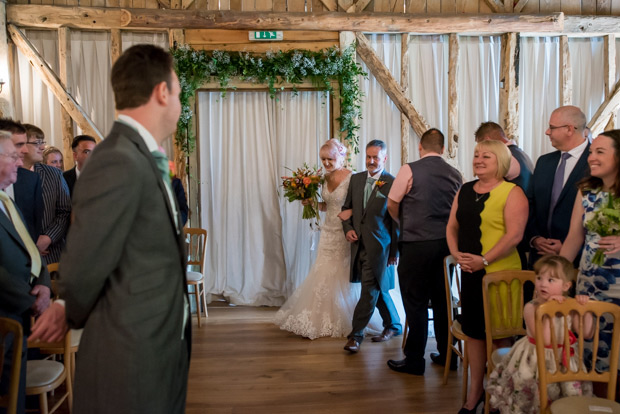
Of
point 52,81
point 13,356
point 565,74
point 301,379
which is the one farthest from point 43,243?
point 565,74

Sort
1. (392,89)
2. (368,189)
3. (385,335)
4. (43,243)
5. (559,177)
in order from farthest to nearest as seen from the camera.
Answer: (392,89)
(385,335)
(368,189)
(43,243)
(559,177)

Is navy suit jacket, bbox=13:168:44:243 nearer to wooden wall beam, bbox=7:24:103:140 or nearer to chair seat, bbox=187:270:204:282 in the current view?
chair seat, bbox=187:270:204:282

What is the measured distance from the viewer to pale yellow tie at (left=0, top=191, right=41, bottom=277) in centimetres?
270

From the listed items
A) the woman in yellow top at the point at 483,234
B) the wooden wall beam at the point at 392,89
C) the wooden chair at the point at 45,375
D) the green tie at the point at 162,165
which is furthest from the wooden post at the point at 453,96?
the green tie at the point at 162,165

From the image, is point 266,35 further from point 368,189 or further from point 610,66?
point 610,66

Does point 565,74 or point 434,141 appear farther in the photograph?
point 565,74

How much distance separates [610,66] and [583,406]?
6072 millimetres

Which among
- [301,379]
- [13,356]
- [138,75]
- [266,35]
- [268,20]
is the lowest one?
[301,379]

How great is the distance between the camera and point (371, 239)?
5074mm

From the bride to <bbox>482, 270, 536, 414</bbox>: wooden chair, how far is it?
2344 mm


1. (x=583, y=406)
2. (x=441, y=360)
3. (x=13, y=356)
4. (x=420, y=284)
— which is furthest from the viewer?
(x=441, y=360)

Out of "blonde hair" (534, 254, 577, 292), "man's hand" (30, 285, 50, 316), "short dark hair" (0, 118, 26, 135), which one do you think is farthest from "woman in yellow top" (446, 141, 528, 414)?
"short dark hair" (0, 118, 26, 135)

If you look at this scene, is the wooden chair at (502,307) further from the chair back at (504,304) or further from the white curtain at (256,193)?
the white curtain at (256,193)

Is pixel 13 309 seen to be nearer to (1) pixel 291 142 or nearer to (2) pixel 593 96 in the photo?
(1) pixel 291 142
